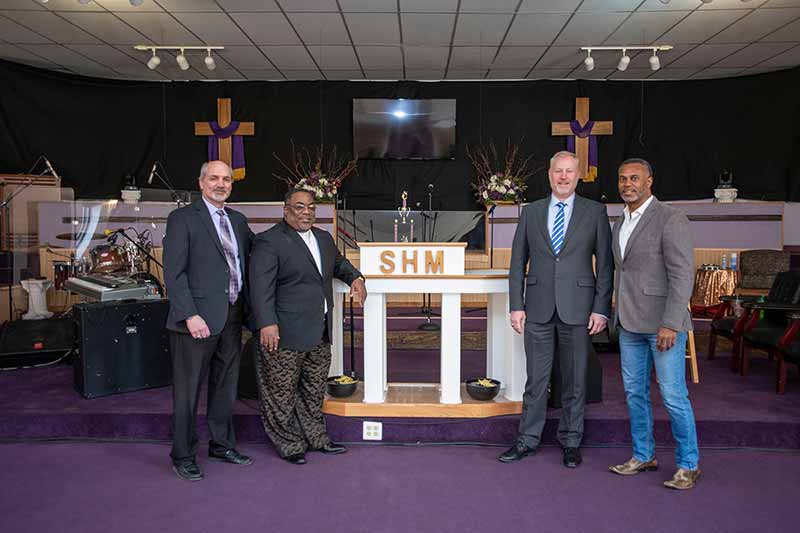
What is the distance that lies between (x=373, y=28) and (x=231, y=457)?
17.5 ft

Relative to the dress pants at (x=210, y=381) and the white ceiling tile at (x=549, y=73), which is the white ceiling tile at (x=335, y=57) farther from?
the dress pants at (x=210, y=381)

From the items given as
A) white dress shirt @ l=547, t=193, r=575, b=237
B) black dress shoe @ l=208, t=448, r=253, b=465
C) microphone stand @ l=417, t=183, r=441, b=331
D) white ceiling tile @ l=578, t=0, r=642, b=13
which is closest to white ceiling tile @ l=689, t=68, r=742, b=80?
white ceiling tile @ l=578, t=0, r=642, b=13

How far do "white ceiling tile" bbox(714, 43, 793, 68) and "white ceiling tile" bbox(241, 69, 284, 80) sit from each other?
6.30m

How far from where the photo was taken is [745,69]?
886cm

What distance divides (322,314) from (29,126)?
Result: 24.5 feet

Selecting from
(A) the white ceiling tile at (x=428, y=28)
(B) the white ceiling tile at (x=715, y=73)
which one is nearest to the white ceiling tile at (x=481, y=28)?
(A) the white ceiling tile at (x=428, y=28)

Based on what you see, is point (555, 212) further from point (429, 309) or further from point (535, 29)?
point (535, 29)

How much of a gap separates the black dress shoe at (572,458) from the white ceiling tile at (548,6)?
4.69 metres

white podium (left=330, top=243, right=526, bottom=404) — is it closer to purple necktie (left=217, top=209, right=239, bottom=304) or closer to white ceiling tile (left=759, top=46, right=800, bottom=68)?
purple necktie (left=217, top=209, right=239, bottom=304)

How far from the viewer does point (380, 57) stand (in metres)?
8.30

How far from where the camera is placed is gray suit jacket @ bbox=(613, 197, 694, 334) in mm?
2961

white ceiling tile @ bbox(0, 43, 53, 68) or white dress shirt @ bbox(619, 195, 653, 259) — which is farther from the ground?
white ceiling tile @ bbox(0, 43, 53, 68)

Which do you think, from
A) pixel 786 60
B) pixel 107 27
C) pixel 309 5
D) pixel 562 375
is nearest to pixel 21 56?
pixel 107 27

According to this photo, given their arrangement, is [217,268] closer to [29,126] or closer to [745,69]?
[29,126]
